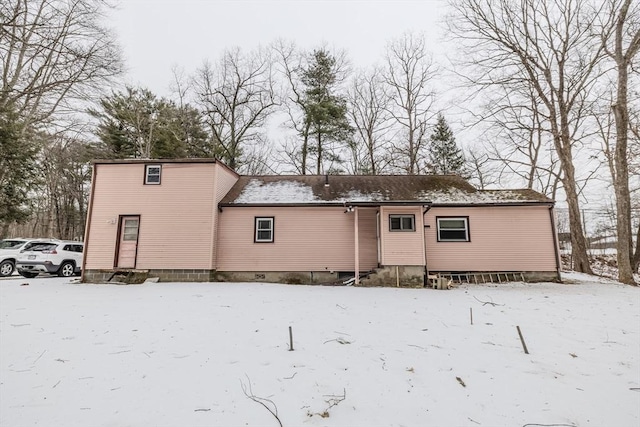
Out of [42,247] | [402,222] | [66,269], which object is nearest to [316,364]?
[402,222]

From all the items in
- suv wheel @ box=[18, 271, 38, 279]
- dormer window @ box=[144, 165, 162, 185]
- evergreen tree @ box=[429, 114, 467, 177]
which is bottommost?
suv wheel @ box=[18, 271, 38, 279]

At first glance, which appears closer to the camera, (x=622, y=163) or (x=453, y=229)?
(x=622, y=163)

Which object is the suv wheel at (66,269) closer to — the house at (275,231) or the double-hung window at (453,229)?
the house at (275,231)

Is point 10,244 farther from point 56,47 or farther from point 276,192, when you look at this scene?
point 56,47

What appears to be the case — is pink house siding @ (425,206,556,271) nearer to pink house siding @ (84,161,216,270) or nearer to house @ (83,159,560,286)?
house @ (83,159,560,286)

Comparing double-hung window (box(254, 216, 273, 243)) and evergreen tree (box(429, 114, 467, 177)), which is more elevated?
evergreen tree (box(429, 114, 467, 177))

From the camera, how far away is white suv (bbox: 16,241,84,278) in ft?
41.8

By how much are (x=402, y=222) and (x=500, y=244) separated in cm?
433

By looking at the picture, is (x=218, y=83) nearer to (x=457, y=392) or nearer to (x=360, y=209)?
(x=360, y=209)

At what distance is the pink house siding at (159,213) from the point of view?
11.5 meters

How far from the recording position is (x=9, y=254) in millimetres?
13586

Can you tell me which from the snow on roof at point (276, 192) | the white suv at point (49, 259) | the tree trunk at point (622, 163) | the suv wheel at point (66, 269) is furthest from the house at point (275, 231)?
the suv wheel at point (66, 269)

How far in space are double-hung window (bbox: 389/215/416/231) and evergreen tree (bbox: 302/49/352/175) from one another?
11684mm

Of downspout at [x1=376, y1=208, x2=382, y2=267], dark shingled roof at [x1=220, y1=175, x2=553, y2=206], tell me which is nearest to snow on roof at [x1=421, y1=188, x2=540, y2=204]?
dark shingled roof at [x1=220, y1=175, x2=553, y2=206]
